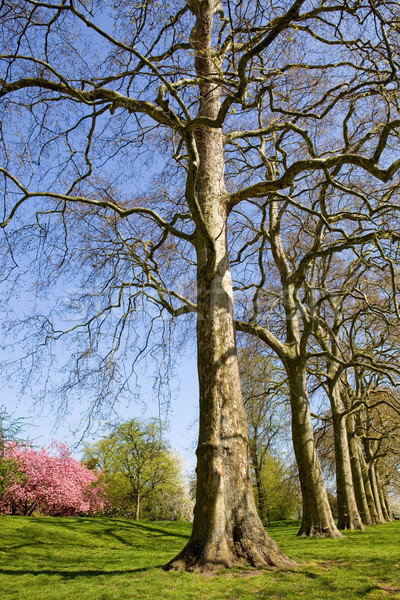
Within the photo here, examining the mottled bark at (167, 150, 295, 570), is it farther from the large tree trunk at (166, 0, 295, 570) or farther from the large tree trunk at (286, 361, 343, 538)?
the large tree trunk at (286, 361, 343, 538)

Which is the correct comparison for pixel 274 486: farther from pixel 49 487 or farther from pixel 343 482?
pixel 343 482

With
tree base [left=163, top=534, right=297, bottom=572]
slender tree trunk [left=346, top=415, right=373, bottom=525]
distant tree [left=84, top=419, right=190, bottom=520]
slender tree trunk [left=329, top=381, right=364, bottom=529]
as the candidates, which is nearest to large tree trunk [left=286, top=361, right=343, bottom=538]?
slender tree trunk [left=329, top=381, right=364, bottom=529]

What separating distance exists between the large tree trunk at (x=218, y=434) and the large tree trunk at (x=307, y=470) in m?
4.44

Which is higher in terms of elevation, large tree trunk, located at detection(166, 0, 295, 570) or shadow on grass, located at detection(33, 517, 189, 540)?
large tree trunk, located at detection(166, 0, 295, 570)

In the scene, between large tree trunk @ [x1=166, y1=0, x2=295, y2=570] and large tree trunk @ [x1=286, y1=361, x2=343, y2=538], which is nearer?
large tree trunk @ [x1=166, y1=0, x2=295, y2=570]

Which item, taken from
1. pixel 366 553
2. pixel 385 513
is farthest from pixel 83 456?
pixel 366 553

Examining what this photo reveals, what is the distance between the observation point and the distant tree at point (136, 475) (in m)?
25.8

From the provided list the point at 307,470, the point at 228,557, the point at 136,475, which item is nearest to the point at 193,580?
the point at 228,557

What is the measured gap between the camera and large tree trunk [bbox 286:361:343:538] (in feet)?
30.4

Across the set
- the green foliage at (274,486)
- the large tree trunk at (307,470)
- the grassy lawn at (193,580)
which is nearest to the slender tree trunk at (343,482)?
the large tree trunk at (307,470)

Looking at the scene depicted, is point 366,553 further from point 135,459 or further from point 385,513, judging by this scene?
point 385,513

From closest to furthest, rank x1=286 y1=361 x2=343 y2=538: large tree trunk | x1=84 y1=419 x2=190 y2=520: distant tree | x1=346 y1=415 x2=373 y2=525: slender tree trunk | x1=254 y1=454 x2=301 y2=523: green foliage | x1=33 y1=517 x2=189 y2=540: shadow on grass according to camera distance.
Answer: x1=286 y1=361 x2=343 y2=538: large tree trunk, x1=33 y1=517 x2=189 y2=540: shadow on grass, x1=346 y1=415 x2=373 y2=525: slender tree trunk, x1=84 y1=419 x2=190 y2=520: distant tree, x1=254 y1=454 x2=301 y2=523: green foliage

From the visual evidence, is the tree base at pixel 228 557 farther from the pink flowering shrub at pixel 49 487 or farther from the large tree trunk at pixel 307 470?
the pink flowering shrub at pixel 49 487

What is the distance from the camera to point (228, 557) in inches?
175
